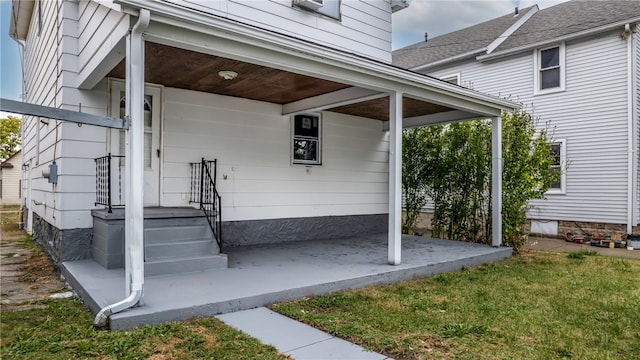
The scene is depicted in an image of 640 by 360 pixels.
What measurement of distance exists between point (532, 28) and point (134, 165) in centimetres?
1244

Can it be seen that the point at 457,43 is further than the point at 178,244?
Yes

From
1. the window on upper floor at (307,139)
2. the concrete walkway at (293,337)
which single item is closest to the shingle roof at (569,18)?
the window on upper floor at (307,139)

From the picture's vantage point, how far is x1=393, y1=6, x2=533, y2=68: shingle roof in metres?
13.2

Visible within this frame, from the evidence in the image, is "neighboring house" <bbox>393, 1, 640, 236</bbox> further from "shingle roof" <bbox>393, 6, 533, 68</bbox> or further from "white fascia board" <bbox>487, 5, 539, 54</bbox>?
"shingle roof" <bbox>393, 6, 533, 68</bbox>

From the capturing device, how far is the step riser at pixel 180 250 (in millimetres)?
4695

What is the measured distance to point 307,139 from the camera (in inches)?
312

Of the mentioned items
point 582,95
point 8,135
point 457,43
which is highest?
point 457,43

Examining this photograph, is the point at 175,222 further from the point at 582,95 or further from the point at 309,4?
the point at 582,95

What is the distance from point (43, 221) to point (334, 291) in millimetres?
5441

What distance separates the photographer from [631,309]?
4188 mm

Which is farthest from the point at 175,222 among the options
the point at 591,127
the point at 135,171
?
the point at 591,127

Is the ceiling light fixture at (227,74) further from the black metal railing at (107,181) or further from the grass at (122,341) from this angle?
the grass at (122,341)

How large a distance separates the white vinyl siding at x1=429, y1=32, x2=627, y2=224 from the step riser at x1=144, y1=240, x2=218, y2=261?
951 cm

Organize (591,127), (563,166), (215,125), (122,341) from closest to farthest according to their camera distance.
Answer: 1. (122,341)
2. (215,125)
3. (591,127)
4. (563,166)
